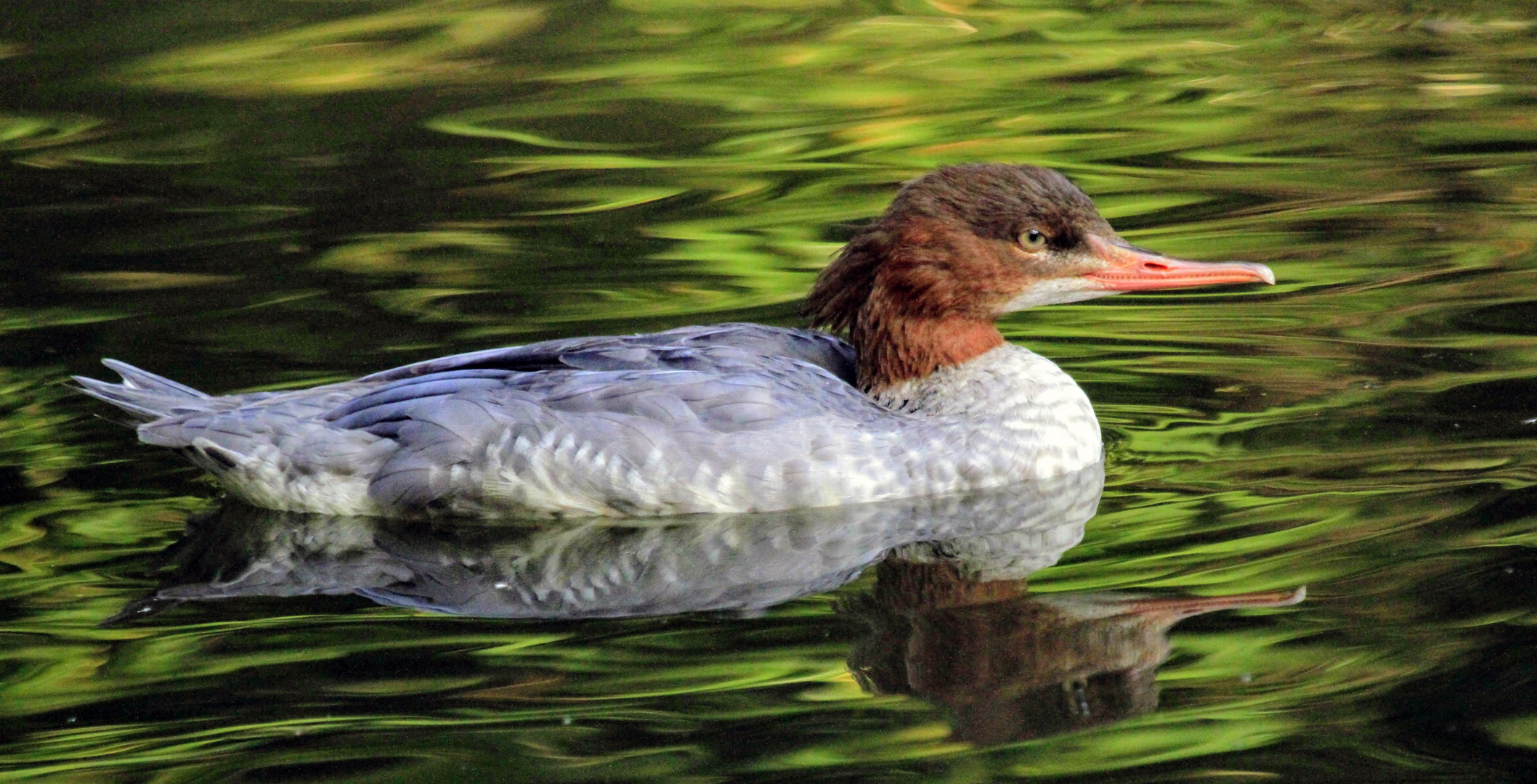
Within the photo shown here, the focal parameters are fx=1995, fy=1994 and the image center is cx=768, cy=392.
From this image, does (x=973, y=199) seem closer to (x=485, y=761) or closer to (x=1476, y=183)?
(x=485, y=761)

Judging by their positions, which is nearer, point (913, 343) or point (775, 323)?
point (913, 343)

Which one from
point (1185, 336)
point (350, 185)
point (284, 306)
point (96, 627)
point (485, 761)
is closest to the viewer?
point (485, 761)

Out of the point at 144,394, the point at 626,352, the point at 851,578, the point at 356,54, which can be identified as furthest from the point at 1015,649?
the point at 356,54

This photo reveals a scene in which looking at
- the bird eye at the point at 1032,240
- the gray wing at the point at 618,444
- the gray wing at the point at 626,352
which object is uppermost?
the bird eye at the point at 1032,240

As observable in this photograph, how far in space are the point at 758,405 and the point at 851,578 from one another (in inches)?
33.3

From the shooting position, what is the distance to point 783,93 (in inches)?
479

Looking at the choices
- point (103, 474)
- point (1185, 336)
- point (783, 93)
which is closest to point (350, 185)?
point (783, 93)

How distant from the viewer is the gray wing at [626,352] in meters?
6.69

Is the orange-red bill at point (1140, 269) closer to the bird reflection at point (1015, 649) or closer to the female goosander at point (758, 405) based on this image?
the female goosander at point (758, 405)

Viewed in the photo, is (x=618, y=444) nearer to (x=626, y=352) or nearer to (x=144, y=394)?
(x=626, y=352)

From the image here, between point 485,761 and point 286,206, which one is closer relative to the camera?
point 485,761

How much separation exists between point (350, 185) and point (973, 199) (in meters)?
4.80

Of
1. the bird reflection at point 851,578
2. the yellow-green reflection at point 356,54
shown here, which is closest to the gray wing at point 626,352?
the bird reflection at point 851,578

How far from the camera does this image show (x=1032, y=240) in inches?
265
